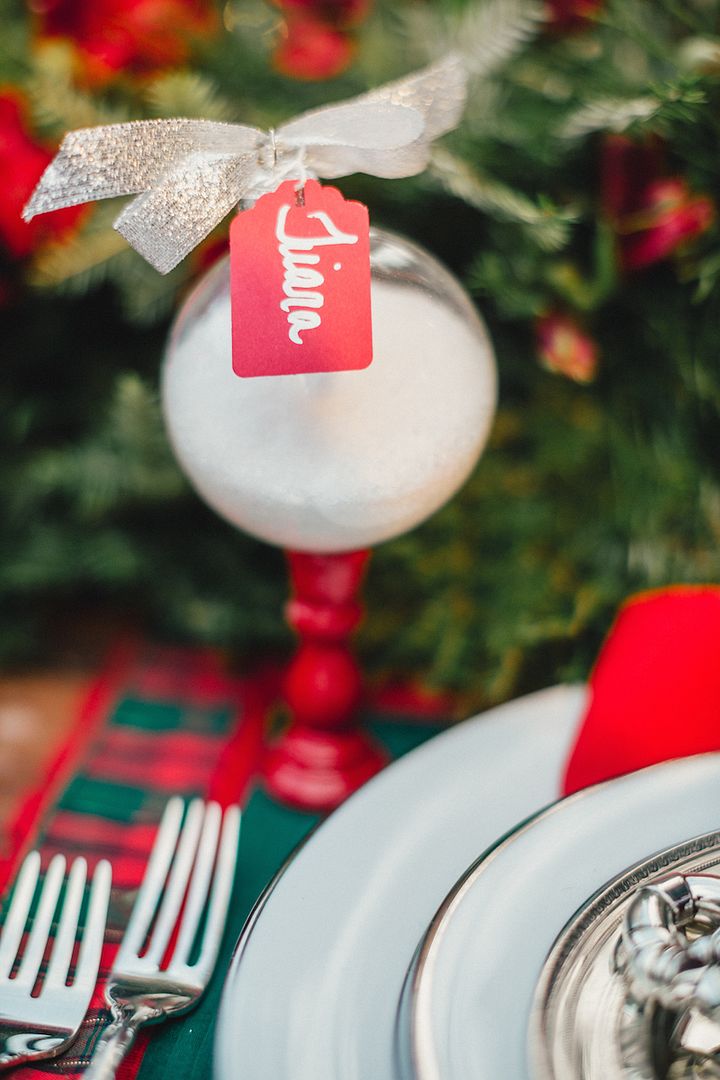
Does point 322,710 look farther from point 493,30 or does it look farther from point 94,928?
point 493,30

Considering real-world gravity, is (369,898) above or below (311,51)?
below

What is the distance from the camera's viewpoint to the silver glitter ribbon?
1.09 ft

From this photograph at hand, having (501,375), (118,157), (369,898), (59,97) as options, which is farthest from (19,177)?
(369,898)

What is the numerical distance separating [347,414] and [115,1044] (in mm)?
211

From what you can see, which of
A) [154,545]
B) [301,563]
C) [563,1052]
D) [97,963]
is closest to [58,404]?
[154,545]

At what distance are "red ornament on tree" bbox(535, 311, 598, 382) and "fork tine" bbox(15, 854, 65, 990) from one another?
29cm

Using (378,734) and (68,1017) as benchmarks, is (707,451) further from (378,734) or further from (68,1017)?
(68,1017)

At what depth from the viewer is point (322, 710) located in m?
0.45

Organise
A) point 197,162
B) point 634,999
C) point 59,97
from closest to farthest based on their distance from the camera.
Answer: point 634,999
point 197,162
point 59,97

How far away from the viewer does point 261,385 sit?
34cm

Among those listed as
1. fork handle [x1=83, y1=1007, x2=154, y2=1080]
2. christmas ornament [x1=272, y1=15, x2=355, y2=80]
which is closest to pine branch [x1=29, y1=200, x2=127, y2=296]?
christmas ornament [x1=272, y1=15, x2=355, y2=80]

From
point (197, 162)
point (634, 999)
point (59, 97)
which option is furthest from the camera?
point (59, 97)

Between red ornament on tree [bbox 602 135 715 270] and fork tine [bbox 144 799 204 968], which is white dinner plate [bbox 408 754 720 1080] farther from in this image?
→ red ornament on tree [bbox 602 135 715 270]

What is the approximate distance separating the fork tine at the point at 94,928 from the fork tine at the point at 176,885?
0.06 feet
